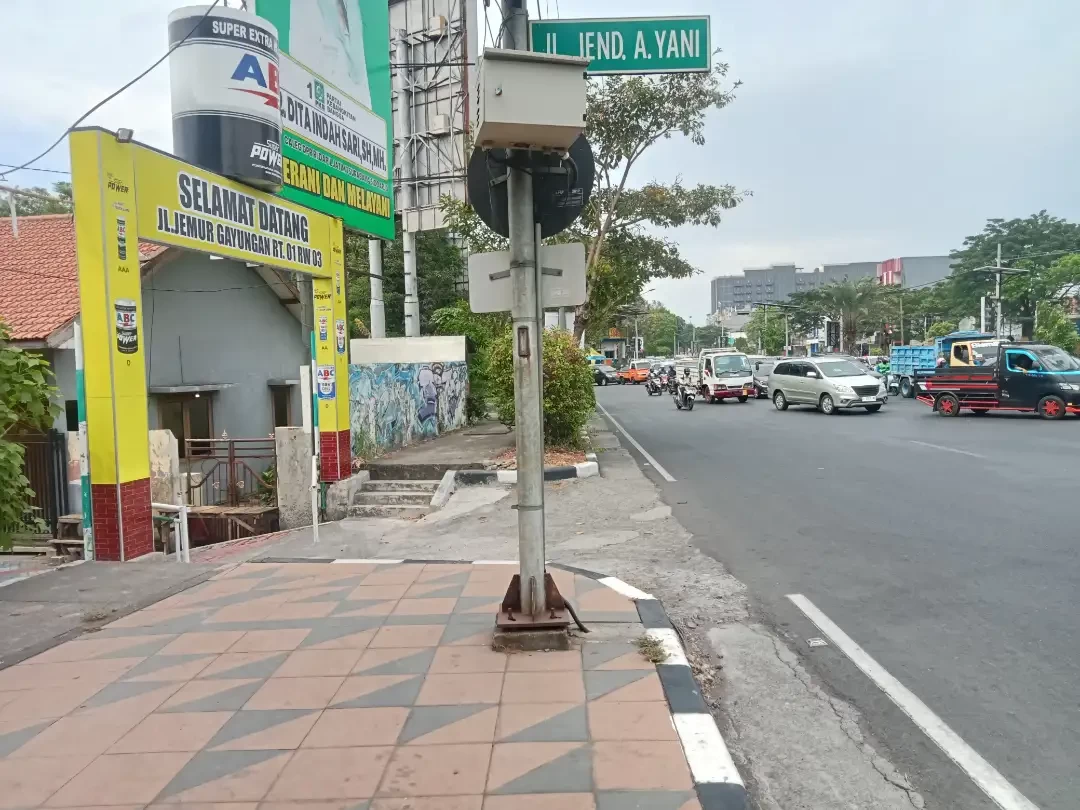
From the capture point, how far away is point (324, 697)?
162 inches

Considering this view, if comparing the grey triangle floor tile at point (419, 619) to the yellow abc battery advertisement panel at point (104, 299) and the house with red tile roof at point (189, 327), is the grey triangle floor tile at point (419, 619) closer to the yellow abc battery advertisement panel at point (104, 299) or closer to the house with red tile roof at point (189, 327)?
the yellow abc battery advertisement panel at point (104, 299)

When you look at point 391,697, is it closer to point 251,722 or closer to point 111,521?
point 251,722

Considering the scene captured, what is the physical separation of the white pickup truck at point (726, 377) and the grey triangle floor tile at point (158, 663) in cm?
2783

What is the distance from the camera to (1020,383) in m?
19.6

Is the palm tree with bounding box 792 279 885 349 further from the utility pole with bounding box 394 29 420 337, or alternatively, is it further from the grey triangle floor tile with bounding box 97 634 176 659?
the grey triangle floor tile with bounding box 97 634 176 659

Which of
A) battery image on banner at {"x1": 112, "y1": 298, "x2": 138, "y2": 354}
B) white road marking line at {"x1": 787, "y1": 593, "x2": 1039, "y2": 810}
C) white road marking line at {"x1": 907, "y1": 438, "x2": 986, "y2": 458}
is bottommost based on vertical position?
white road marking line at {"x1": 787, "y1": 593, "x2": 1039, "y2": 810}

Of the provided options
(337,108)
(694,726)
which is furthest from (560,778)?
(337,108)

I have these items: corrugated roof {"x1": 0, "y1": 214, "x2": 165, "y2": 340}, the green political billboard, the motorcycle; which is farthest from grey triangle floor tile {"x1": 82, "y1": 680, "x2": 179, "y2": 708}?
the motorcycle

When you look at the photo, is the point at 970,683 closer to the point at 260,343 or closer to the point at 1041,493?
the point at 1041,493

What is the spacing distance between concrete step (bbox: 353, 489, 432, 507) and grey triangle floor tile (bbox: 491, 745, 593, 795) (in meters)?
8.60

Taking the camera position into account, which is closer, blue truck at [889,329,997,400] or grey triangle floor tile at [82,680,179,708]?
grey triangle floor tile at [82,680,179,708]

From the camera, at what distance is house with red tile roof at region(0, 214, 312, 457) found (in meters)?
11.8

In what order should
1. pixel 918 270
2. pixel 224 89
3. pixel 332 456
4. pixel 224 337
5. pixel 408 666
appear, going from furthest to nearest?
pixel 918 270
pixel 224 337
pixel 332 456
pixel 224 89
pixel 408 666

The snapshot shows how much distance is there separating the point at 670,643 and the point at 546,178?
297cm
